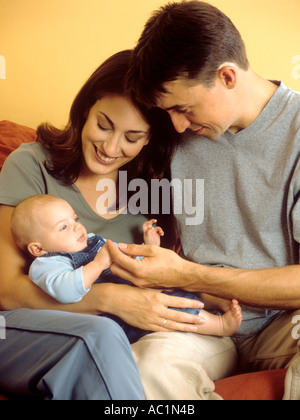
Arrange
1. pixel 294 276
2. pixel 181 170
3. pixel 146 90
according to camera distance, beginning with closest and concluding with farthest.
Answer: pixel 294 276
pixel 146 90
pixel 181 170

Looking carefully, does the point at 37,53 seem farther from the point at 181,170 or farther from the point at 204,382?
the point at 204,382

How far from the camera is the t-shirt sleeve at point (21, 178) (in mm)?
1403

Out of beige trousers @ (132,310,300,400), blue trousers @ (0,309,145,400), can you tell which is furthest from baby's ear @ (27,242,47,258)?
beige trousers @ (132,310,300,400)

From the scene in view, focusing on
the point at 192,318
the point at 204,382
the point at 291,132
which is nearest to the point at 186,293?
the point at 192,318

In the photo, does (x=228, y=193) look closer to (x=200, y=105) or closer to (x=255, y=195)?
(x=255, y=195)

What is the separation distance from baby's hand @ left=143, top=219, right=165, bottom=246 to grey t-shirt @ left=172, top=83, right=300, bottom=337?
0.13 meters

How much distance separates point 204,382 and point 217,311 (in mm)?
327

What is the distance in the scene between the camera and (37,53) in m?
2.24

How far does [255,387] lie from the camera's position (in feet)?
3.50

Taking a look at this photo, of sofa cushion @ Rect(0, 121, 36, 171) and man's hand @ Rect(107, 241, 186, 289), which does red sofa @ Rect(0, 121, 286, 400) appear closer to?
man's hand @ Rect(107, 241, 186, 289)

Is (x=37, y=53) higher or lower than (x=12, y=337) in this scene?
higher

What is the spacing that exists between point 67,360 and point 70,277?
284 millimetres

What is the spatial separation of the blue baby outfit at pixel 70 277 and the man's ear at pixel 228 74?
60 centimetres

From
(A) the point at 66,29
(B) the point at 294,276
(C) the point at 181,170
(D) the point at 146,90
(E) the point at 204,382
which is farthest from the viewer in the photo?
(A) the point at 66,29
